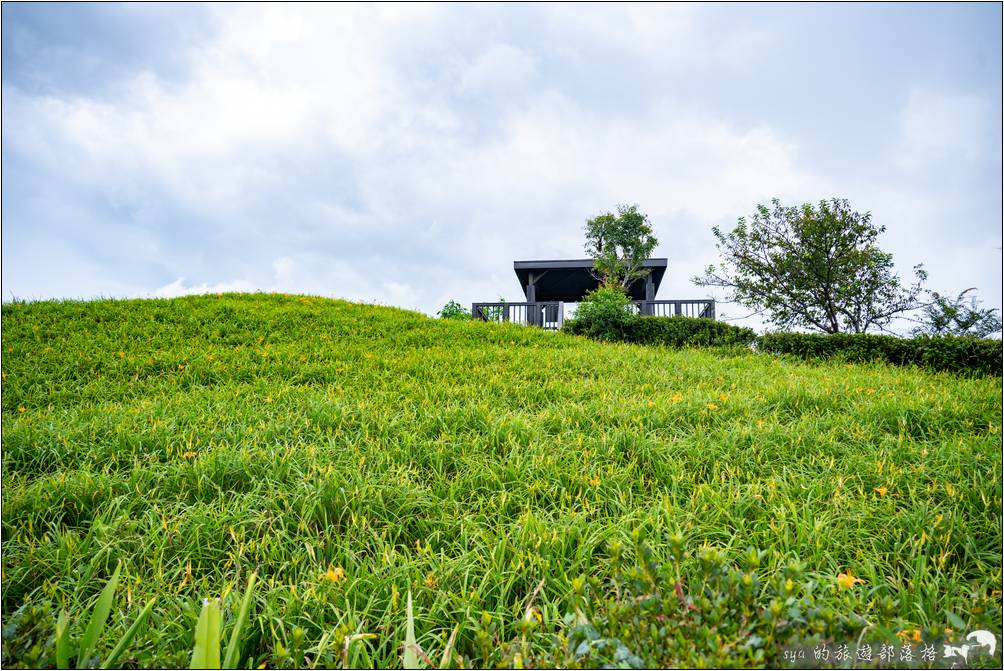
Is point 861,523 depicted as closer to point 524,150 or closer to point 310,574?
point 310,574

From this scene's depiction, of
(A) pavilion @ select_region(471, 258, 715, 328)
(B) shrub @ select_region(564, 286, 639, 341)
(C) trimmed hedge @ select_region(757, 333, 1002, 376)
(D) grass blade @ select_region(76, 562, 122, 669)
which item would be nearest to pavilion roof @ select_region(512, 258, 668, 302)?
(A) pavilion @ select_region(471, 258, 715, 328)

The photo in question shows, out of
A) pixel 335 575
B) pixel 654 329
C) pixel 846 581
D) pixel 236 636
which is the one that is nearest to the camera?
pixel 236 636

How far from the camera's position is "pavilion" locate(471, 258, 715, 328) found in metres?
14.1

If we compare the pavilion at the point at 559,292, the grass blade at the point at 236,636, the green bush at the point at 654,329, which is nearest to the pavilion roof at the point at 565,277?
the pavilion at the point at 559,292

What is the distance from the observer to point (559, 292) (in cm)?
2166

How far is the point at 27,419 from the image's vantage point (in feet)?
11.2

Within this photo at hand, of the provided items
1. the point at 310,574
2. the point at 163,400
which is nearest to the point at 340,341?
the point at 163,400

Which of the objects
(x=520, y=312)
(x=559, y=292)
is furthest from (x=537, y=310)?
(x=559, y=292)

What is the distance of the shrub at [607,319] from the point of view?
1025 centimetres

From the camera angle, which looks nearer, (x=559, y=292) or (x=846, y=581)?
(x=846, y=581)

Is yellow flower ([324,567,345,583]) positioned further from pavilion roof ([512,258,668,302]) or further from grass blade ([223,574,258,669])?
pavilion roof ([512,258,668,302])

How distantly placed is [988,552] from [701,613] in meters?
1.58

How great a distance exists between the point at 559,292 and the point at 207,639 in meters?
21.1

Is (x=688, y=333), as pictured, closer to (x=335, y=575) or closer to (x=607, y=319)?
(x=607, y=319)
